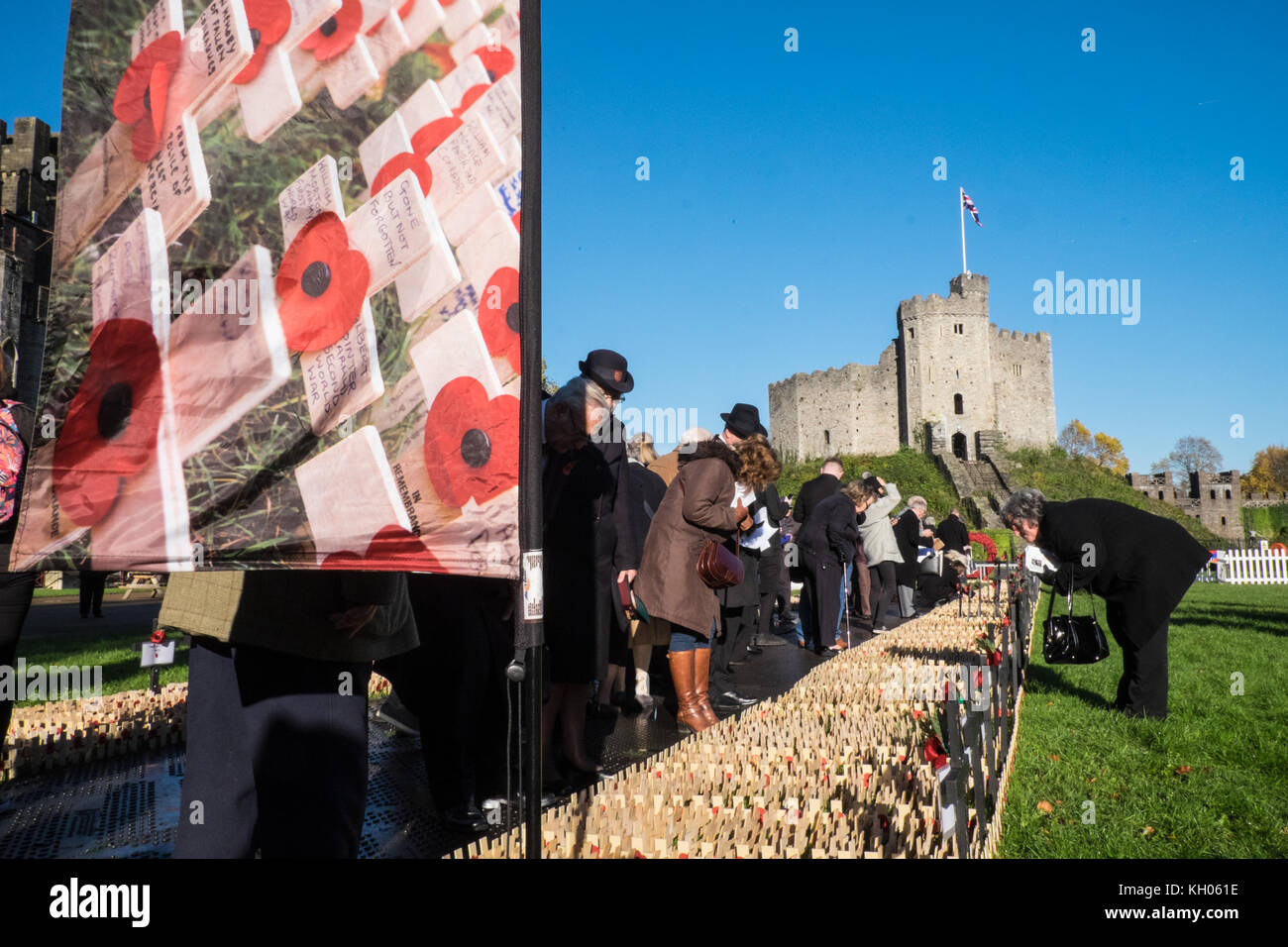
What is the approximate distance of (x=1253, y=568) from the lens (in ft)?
80.9

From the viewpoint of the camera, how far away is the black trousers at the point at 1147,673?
17.1 feet

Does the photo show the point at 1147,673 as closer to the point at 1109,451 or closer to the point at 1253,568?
the point at 1253,568

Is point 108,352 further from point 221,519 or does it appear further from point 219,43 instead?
point 219,43

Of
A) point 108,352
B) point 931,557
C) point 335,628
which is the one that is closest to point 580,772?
point 335,628

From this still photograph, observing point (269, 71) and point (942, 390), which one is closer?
point (269, 71)

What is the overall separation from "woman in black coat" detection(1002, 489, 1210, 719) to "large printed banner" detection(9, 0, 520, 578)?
4.42m

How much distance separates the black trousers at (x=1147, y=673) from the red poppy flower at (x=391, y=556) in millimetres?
4805

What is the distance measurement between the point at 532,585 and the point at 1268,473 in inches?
4118

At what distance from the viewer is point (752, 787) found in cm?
320

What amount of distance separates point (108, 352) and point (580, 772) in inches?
120

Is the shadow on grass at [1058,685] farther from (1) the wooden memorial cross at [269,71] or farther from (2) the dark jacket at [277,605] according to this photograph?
(1) the wooden memorial cross at [269,71]

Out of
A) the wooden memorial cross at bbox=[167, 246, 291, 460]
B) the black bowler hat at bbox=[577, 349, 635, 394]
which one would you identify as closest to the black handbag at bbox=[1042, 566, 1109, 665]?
the black bowler hat at bbox=[577, 349, 635, 394]

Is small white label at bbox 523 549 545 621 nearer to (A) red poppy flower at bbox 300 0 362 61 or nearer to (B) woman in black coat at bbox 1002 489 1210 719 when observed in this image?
(A) red poppy flower at bbox 300 0 362 61

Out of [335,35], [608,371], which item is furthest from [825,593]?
[335,35]
